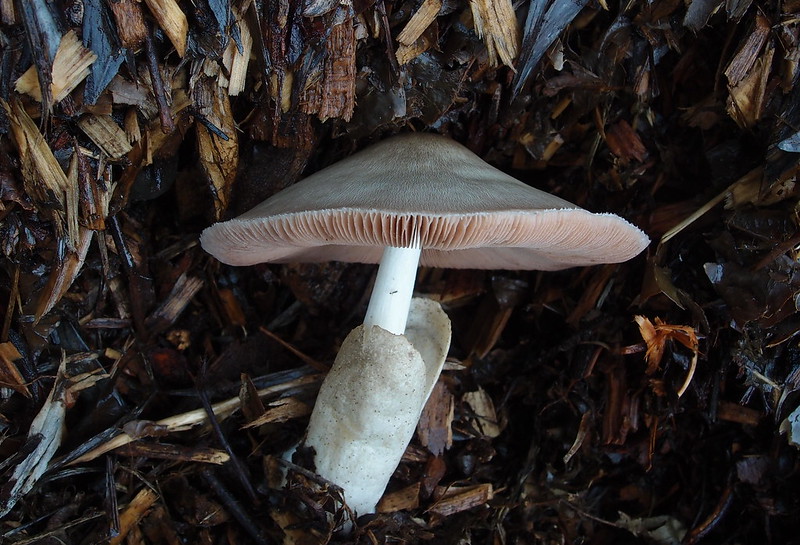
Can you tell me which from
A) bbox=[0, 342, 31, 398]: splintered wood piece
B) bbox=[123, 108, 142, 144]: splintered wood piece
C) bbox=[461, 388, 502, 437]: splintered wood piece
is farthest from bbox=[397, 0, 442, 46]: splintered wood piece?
bbox=[0, 342, 31, 398]: splintered wood piece

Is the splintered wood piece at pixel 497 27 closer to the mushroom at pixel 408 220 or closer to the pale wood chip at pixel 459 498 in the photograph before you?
the mushroom at pixel 408 220

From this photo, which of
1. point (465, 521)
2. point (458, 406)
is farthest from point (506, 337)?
point (465, 521)

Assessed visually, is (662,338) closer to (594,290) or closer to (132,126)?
(594,290)

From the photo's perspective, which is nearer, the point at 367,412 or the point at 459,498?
the point at 367,412

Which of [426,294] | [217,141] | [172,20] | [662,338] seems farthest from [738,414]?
[172,20]

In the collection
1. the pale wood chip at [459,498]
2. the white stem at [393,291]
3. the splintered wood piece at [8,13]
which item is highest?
the splintered wood piece at [8,13]

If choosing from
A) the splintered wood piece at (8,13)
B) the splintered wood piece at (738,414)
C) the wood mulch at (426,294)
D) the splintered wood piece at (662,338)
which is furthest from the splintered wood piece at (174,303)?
the splintered wood piece at (738,414)
